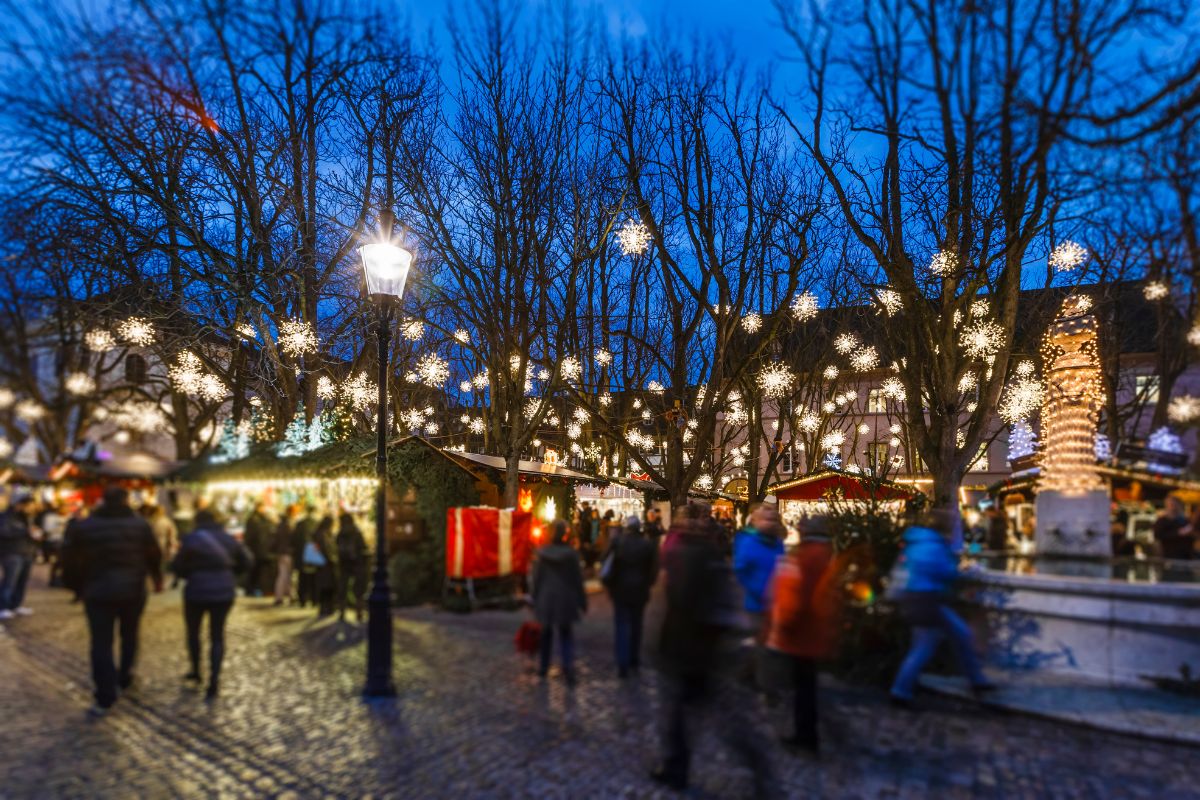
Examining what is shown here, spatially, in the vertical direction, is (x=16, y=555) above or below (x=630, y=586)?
above

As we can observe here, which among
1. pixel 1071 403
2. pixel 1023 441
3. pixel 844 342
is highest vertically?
pixel 844 342

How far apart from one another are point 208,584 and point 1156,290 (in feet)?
31.8

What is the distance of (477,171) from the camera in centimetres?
1612

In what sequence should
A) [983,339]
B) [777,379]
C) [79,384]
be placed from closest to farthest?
[79,384] < [983,339] < [777,379]

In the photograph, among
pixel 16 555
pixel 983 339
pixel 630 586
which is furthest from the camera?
pixel 983 339

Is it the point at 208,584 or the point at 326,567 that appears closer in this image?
the point at 208,584

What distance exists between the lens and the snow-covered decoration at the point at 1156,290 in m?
8.40

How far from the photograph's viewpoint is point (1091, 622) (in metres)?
7.93

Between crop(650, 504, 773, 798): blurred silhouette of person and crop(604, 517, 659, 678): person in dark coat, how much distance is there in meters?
2.60

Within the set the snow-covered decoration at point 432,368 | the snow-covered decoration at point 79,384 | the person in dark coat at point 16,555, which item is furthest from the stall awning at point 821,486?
the person in dark coat at point 16,555

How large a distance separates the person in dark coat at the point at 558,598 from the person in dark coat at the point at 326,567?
188 centimetres

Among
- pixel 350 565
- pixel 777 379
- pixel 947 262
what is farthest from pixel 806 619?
pixel 777 379

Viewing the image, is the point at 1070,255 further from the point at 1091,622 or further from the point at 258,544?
the point at 258,544

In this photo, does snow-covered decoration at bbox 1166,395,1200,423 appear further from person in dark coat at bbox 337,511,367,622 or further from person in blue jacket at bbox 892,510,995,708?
person in dark coat at bbox 337,511,367,622
